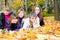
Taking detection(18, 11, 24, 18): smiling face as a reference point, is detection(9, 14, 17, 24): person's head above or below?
below

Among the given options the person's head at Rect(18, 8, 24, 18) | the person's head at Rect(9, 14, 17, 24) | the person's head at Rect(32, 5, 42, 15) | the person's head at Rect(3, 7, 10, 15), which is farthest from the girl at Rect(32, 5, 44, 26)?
the person's head at Rect(3, 7, 10, 15)

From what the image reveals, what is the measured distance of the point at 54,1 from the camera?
15.5ft

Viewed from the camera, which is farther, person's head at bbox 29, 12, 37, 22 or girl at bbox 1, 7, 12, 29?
person's head at bbox 29, 12, 37, 22

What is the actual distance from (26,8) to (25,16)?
0.57ft

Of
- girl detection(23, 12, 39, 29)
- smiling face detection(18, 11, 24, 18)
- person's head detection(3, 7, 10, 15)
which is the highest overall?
person's head detection(3, 7, 10, 15)

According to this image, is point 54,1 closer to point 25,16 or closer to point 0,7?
point 25,16

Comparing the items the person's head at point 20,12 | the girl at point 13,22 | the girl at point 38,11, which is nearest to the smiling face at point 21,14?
the person's head at point 20,12

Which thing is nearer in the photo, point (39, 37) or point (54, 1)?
point (39, 37)

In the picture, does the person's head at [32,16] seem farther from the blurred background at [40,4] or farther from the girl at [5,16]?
the girl at [5,16]

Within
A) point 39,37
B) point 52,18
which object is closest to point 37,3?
point 52,18

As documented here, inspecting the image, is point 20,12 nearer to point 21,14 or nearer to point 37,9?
point 21,14

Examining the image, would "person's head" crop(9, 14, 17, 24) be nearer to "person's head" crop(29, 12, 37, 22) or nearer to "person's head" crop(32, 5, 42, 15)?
"person's head" crop(29, 12, 37, 22)

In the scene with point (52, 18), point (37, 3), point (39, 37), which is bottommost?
point (39, 37)

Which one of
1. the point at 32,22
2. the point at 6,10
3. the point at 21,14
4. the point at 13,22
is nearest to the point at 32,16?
the point at 32,22
